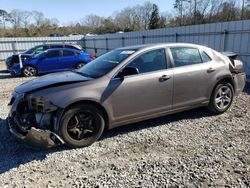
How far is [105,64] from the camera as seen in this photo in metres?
4.43

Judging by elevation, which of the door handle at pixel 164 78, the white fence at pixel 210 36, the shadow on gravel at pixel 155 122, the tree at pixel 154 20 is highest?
the tree at pixel 154 20

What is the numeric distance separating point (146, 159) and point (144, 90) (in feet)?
4.07

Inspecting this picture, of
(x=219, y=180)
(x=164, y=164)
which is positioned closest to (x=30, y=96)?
(x=164, y=164)

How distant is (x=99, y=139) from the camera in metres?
4.16

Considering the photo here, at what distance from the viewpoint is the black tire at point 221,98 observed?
501cm

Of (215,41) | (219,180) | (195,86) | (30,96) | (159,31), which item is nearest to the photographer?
(219,180)

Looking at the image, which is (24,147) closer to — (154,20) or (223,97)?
Answer: (223,97)

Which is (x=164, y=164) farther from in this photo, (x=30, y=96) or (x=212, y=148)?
(x=30, y=96)

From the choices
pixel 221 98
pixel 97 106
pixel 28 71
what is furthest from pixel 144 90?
pixel 28 71

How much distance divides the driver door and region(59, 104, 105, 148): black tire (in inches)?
12.6

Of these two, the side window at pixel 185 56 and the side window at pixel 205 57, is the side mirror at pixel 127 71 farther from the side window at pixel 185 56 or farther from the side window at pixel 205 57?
the side window at pixel 205 57

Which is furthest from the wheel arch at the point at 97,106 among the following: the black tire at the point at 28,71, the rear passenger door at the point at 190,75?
the black tire at the point at 28,71

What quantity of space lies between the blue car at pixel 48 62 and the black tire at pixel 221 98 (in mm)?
8904

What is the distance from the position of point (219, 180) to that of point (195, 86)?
2.16 meters
